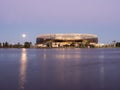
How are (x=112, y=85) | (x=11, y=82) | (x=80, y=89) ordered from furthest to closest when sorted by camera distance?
(x=11, y=82) < (x=112, y=85) < (x=80, y=89)

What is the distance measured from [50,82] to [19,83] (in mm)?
2126

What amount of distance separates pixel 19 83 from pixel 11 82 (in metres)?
0.77

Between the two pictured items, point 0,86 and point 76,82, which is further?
point 76,82

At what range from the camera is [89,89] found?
16078mm

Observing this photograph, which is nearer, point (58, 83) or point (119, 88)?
point (119, 88)

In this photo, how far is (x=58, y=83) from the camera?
1817cm

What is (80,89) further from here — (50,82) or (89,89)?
(50,82)

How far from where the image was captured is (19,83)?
18047 mm

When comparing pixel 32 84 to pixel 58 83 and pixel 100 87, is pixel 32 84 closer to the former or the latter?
pixel 58 83

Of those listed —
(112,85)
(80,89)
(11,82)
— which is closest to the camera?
(80,89)

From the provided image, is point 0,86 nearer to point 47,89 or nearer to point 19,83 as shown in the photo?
point 19,83

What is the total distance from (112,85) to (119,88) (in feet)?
3.75

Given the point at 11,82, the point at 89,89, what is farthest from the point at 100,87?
the point at 11,82

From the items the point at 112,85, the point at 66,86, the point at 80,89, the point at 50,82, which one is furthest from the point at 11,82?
the point at 112,85
